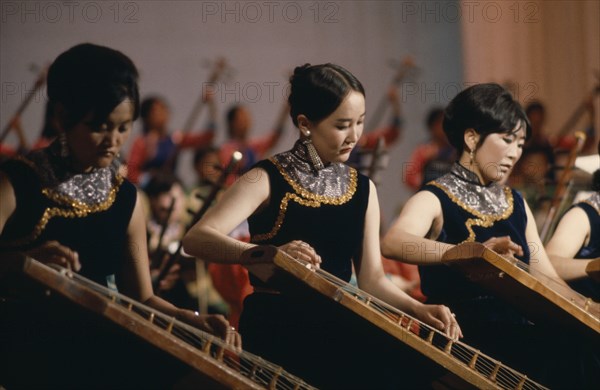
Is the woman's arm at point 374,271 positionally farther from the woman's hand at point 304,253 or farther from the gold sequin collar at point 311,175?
the woman's hand at point 304,253

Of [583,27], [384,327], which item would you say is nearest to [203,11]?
[583,27]

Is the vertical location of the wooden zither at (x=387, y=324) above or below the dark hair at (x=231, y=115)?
above

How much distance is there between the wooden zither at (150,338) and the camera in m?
1.62

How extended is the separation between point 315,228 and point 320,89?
34 centimetres

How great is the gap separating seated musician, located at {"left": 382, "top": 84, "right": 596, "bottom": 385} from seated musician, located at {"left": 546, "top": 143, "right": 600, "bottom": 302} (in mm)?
182

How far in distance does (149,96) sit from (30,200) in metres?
4.14

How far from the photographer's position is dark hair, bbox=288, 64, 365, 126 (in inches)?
89.5

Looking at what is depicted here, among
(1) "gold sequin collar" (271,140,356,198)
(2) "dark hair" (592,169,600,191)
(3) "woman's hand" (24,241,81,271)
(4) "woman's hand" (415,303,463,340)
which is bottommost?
(2) "dark hair" (592,169,600,191)

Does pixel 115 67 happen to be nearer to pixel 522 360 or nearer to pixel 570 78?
pixel 522 360

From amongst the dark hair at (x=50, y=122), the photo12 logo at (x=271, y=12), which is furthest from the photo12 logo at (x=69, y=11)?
the dark hair at (x=50, y=122)

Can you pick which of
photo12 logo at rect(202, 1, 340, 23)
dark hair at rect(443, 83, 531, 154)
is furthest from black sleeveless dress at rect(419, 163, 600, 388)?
photo12 logo at rect(202, 1, 340, 23)

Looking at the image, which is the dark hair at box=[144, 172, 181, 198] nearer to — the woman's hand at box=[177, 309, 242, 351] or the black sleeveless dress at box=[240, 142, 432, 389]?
the black sleeveless dress at box=[240, 142, 432, 389]

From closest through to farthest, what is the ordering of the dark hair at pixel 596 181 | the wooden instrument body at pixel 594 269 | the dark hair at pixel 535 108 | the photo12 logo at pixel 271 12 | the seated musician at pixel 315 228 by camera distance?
the seated musician at pixel 315 228
the wooden instrument body at pixel 594 269
the dark hair at pixel 596 181
the photo12 logo at pixel 271 12
the dark hair at pixel 535 108

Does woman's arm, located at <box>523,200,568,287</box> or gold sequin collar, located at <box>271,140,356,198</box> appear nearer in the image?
gold sequin collar, located at <box>271,140,356,198</box>
